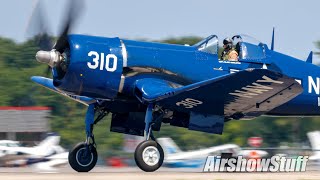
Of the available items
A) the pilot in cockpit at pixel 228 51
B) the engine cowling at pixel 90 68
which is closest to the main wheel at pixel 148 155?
the engine cowling at pixel 90 68

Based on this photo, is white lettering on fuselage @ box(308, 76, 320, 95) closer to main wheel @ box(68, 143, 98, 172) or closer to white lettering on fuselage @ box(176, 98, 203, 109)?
white lettering on fuselage @ box(176, 98, 203, 109)

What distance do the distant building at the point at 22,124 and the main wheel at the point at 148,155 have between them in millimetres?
29284

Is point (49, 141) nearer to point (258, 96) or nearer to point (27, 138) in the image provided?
point (258, 96)

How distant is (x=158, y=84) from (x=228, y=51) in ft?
6.76

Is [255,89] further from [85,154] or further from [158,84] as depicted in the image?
[85,154]

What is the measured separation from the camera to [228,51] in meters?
17.4

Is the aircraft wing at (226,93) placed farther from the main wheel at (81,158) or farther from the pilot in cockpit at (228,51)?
the main wheel at (81,158)

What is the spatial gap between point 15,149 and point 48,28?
1171 cm

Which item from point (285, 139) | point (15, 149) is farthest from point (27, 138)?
point (15, 149)

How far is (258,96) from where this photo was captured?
15938 millimetres


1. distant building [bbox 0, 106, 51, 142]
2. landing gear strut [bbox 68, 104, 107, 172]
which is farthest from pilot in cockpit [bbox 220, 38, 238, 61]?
distant building [bbox 0, 106, 51, 142]

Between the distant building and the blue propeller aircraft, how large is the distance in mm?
27773

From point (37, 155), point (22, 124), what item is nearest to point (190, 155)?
point (37, 155)

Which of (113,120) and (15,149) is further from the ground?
(113,120)
